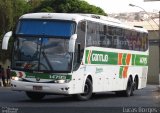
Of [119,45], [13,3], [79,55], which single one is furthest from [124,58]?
[13,3]

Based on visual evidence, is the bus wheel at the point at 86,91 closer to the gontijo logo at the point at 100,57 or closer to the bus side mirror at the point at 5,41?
the gontijo logo at the point at 100,57

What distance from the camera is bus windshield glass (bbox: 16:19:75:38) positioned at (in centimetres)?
2192

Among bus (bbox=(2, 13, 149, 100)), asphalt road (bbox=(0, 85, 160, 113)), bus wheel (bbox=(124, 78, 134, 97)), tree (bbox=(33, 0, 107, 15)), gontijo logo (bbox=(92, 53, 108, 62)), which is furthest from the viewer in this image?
tree (bbox=(33, 0, 107, 15))

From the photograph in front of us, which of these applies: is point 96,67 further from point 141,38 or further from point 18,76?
point 141,38

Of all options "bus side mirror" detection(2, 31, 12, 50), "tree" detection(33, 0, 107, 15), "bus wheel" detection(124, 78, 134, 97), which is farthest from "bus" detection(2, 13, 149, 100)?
"tree" detection(33, 0, 107, 15)

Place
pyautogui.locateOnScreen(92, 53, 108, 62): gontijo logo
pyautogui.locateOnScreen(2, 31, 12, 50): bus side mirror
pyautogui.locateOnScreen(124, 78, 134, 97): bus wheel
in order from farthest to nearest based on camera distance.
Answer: pyautogui.locateOnScreen(124, 78, 134, 97): bus wheel, pyautogui.locateOnScreen(92, 53, 108, 62): gontijo logo, pyautogui.locateOnScreen(2, 31, 12, 50): bus side mirror

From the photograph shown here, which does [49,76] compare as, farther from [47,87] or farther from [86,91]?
[86,91]

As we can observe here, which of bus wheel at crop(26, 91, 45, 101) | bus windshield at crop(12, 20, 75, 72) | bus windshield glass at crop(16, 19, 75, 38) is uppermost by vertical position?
bus windshield glass at crop(16, 19, 75, 38)

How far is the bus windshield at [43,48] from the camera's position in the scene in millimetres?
21672

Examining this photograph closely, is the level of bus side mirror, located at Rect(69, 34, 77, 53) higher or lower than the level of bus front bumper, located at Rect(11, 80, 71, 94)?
higher

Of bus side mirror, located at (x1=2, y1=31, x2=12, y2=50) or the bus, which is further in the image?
bus side mirror, located at (x1=2, y1=31, x2=12, y2=50)

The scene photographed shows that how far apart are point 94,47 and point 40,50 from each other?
2.91 m

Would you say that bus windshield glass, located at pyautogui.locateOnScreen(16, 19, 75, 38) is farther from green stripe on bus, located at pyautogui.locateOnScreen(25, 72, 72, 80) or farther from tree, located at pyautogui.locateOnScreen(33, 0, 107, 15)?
tree, located at pyautogui.locateOnScreen(33, 0, 107, 15)

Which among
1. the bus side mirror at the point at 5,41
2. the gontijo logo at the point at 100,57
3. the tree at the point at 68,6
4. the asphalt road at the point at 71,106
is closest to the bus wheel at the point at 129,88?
the gontijo logo at the point at 100,57
